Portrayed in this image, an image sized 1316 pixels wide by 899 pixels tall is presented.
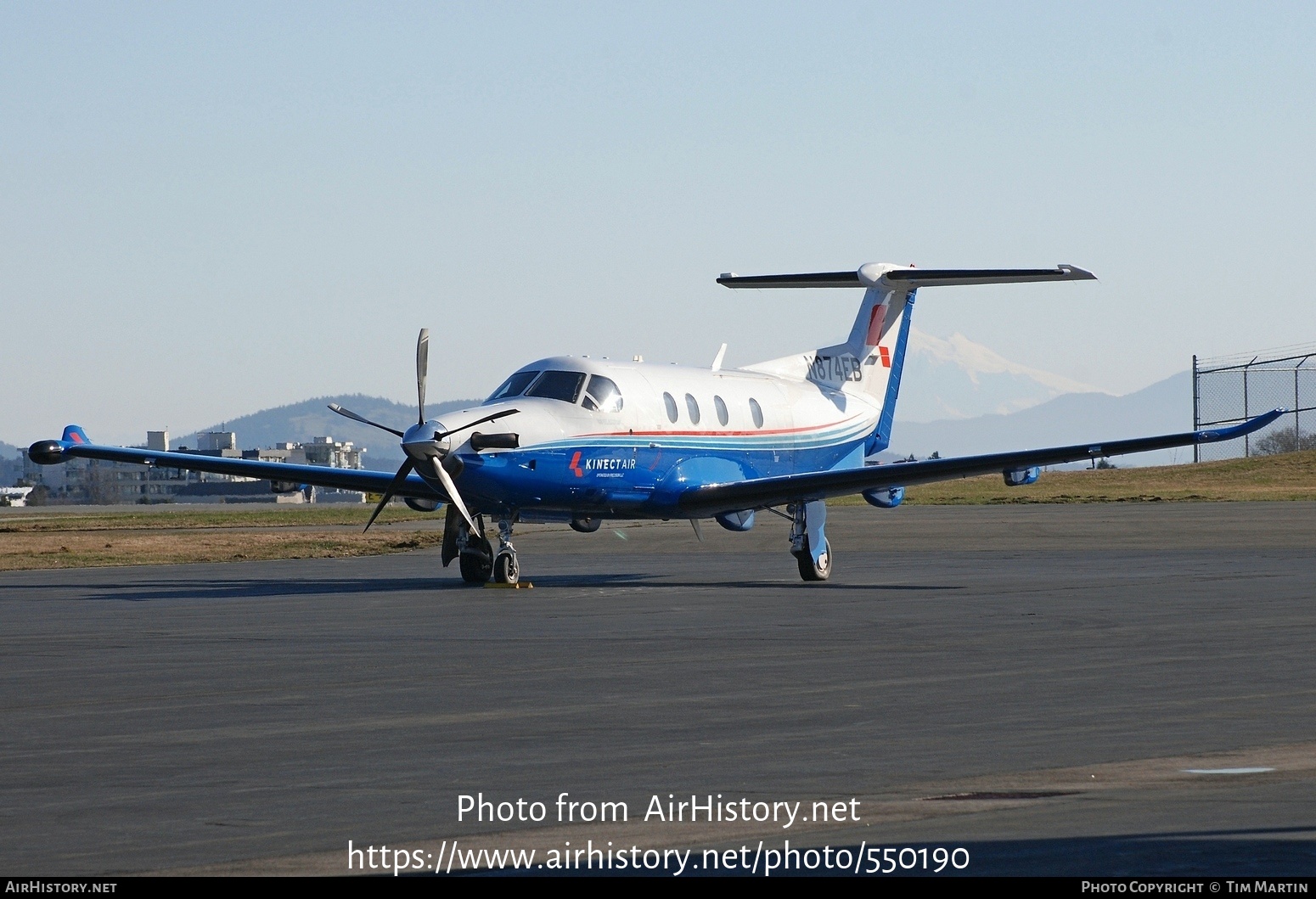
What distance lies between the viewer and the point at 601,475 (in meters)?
26.3

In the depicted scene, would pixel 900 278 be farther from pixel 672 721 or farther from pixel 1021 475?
pixel 672 721

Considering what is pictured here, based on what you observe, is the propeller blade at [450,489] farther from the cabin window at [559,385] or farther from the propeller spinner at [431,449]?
the cabin window at [559,385]

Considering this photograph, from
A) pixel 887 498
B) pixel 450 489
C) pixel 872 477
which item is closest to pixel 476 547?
pixel 450 489

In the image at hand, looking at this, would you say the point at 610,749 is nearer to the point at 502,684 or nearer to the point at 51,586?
the point at 502,684

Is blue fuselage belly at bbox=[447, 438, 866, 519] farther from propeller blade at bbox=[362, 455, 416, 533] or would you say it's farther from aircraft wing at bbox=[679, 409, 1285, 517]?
propeller blade at bbox=[362, 455, 416, 533]

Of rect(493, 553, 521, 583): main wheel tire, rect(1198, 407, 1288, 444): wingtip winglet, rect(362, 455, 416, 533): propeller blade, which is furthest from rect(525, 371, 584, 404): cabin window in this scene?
rect(1198, 407, 1288, 444): wingtip winglet

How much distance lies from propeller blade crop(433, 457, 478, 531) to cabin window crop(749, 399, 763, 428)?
21.8 ft

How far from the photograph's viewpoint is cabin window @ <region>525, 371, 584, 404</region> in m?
26.1

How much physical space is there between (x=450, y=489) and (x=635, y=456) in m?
3.73

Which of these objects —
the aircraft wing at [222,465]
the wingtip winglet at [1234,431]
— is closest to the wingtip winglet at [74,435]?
the aircraft wing at [222,465]

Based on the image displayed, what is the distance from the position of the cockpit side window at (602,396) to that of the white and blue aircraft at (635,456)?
0.08 ft

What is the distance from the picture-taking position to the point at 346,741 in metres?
10.2

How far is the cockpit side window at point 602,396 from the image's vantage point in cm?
2633
